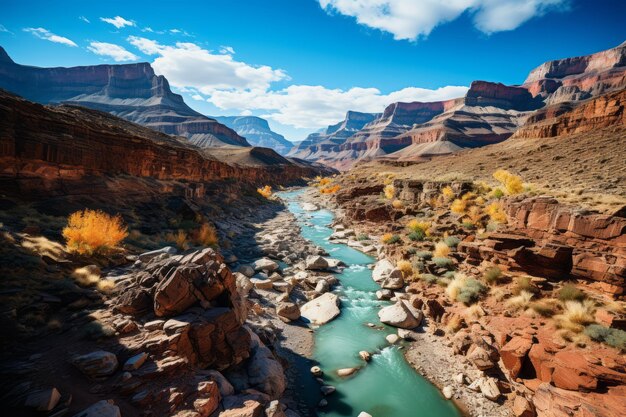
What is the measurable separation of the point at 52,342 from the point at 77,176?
13.0 m

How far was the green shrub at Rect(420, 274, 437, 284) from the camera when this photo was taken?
494 inches

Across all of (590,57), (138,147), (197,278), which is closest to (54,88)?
(138,147)

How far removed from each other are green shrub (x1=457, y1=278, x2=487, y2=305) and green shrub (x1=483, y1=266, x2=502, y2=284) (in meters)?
0.35

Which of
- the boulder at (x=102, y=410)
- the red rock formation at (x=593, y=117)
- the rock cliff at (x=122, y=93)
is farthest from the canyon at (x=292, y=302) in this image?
the rock cliff at (x=122, y=93)

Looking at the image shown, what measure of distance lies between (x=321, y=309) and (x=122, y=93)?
672 feet

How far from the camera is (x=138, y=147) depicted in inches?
805

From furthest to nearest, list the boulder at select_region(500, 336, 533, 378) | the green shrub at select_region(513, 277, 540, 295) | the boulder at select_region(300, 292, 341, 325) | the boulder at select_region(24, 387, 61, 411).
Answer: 1. the boulder at select_region(300, 292, 341, 325)
2. the green shrub at select_region(513, 277, 540, 295)
3. the boulder at select_region(500, 336, 533, 378)
4. the boulder at select_region(24, 387, 61, 411)

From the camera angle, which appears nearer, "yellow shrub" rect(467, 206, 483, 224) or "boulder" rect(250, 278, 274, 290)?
"boulder" rect(250, 278, 274, 290)

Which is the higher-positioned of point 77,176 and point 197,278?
point 77,176

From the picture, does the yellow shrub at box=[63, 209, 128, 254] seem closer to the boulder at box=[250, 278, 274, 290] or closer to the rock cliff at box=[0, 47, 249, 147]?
the boulder at box=[250, 278, 274, 290]

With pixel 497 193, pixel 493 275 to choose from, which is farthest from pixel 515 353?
pixel 497 193

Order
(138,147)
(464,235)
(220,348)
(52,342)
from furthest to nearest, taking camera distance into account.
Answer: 1. (138,147)
2. (464,235)
3. (220,348)
4. (52,342)

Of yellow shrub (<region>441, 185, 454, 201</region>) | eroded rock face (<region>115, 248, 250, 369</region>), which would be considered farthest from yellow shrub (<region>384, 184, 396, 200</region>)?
eroded rock face (<region>115, 248, 250, 369</region>)

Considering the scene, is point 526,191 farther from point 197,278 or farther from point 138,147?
point 138,147
